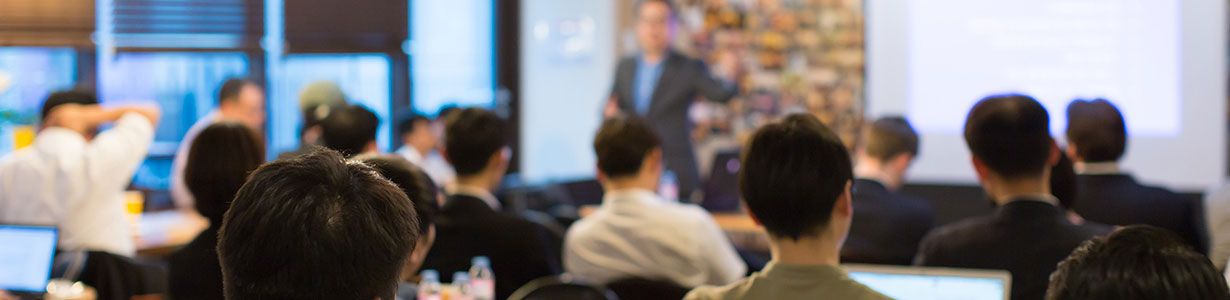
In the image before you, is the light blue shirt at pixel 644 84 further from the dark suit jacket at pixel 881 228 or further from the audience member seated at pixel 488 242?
the audience member seated at pixel 488 242

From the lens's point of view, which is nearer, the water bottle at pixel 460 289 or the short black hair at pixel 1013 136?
the short black hair at pixel 1013 136

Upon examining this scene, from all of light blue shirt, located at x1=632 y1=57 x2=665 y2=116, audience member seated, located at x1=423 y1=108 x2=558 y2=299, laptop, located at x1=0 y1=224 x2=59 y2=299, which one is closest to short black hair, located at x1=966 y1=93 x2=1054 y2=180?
audience member seated, located at x1=423 y1=108 x2=558 y2=299

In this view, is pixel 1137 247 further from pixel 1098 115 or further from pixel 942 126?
pixel 942 126

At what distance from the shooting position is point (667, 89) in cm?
737

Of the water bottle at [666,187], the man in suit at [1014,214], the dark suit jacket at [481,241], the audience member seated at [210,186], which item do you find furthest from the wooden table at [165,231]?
the man in suit at [1014,214]

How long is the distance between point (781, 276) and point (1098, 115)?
219 cm

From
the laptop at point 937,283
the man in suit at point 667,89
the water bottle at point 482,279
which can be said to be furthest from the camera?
the man in suit at point 667,89

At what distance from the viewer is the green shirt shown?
7.79 feet

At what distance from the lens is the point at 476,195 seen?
395cm

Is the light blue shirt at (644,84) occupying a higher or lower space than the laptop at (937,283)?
higher

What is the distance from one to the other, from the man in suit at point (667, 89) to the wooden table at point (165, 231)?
232cm

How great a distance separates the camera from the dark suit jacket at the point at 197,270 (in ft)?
10.5

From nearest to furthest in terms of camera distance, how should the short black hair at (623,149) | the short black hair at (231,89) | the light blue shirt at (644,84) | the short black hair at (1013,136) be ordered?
the short black hair at (1013,136)
the short black hair at (623,149)
the short black hair at (231,89)
the light blue shirt at (644,84)

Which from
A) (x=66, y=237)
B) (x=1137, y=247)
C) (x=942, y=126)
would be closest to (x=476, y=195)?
(x=66, y=237)
